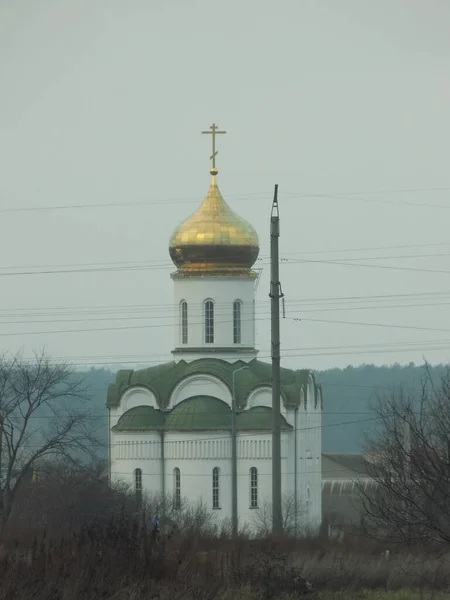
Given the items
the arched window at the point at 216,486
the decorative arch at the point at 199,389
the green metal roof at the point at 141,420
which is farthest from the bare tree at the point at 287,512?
the green metal roof at the point at 141,420

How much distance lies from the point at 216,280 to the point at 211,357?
6.06 feet

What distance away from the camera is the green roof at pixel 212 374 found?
144 ft

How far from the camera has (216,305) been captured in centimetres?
4478

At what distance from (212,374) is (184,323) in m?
1.62

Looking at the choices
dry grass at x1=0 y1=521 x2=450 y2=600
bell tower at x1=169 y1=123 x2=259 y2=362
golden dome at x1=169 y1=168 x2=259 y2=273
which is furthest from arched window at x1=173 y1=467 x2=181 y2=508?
dry grass at x1=0 y1=521 x2=450 y2=600

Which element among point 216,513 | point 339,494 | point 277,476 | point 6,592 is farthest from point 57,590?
point 339,494

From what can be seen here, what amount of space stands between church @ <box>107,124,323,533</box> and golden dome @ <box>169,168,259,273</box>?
0.02 meters

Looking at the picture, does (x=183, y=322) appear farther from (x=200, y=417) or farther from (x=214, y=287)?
(x=200, y=417)

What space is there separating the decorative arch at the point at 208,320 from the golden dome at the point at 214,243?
0.80 m

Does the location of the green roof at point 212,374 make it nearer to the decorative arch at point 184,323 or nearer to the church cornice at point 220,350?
the church cornice at point 220,350

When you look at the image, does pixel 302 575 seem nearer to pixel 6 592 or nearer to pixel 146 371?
pixel 6 592

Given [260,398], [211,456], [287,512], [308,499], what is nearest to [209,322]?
[260,398]

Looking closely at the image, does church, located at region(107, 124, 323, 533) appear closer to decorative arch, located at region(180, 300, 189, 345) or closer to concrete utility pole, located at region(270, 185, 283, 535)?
decorative arch, located at region(180, 300, 189, 345)

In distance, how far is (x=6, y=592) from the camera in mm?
15023
